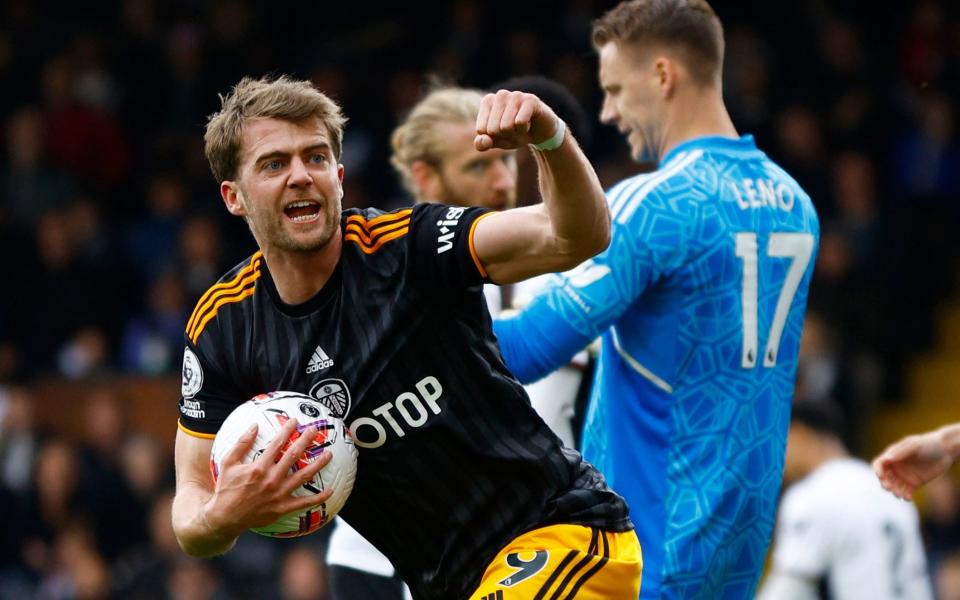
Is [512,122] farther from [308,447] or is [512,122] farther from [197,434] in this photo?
[197,434]

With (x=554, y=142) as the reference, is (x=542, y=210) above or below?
below

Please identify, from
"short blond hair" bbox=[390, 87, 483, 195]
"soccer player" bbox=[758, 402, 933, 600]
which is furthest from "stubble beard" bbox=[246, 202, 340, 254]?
"soccer player" bbox=[758, 402, 933, 600]

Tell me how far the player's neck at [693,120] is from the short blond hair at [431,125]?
101cm

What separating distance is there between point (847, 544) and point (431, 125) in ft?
8.20

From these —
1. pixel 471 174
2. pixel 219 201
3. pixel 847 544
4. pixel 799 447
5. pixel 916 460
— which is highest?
pixel 471 174

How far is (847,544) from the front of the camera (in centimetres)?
650

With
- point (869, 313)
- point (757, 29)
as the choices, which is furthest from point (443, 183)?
point (757, 29)

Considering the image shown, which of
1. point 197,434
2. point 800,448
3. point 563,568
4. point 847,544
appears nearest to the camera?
point 563,568

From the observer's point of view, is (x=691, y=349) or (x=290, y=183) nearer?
(x=290, y=183)

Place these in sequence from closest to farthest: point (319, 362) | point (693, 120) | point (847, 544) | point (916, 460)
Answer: point (319, 362) → point (916, 460) → point (693, 120) → point (847, 544)

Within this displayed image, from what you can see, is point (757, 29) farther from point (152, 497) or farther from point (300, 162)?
point (300, 162)

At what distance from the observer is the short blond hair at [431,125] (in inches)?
226

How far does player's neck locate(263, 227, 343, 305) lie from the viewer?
416cm

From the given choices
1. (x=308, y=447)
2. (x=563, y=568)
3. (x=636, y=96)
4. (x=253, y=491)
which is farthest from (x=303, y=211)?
(x=636, y=96)
